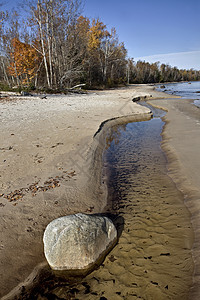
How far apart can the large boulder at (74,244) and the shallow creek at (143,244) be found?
0.20 m

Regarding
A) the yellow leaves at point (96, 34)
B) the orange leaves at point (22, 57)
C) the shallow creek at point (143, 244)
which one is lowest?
the shallow creek at point (143, 244)

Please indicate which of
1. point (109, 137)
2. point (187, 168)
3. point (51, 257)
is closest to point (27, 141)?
point (109, 137)

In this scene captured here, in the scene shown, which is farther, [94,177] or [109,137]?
[109,137]

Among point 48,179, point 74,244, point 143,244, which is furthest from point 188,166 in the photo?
point 74,244

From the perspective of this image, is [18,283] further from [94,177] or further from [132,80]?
[132,80]

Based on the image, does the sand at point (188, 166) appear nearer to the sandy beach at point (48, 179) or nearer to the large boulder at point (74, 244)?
the sandy beach at point (48, 179)

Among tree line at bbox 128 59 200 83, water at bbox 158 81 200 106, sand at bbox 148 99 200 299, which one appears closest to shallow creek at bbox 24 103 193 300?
sand at bbox 148 99 200 299

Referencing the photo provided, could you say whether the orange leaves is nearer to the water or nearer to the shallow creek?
the water

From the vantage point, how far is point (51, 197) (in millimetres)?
3814

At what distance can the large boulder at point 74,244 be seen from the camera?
252cm

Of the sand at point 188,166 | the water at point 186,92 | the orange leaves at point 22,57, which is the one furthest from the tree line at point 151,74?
the sand at point 188,166

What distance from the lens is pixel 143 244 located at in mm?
3012

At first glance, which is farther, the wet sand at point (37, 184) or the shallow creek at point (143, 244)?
the wet sand at point (37, 184)

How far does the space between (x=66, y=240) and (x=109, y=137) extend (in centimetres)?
659
